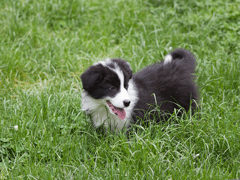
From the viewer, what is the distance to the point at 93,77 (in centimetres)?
326

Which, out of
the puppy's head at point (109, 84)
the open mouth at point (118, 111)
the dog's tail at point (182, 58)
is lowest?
the open mouth at point (118, 111)

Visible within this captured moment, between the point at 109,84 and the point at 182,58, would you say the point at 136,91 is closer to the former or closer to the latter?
the point at 109,84

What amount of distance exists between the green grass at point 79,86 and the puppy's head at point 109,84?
0.38m

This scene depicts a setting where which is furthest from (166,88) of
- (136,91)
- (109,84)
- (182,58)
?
(109,84)

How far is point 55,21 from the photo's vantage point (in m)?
6.07

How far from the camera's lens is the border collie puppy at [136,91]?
3297mm

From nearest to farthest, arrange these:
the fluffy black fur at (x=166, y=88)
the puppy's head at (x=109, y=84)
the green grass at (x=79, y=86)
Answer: the green grass at (x=79, y=86)
the puppy's head at (x=109, y=84)
the fluffy black fur at (x=166, y=88)

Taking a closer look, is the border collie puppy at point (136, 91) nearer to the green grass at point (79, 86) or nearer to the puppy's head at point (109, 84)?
the puppy's head at point (109, 84)

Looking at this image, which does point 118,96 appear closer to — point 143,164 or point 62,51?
point 143,164

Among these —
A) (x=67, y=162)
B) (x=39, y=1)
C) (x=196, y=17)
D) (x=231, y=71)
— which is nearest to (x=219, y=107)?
(x=231, y=71)

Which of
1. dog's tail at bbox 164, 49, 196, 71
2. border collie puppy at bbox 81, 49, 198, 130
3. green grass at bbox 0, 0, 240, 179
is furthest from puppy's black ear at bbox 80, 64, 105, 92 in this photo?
dog's tail at bbox 164, 49, 196, 71

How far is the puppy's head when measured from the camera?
10.7 feet

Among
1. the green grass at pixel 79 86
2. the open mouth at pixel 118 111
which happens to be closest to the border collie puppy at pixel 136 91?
the open mouth at pixel 118 111

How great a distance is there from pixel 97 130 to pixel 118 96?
2.11ft
